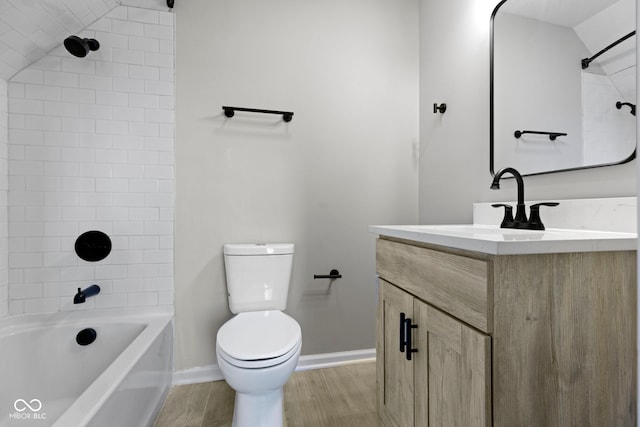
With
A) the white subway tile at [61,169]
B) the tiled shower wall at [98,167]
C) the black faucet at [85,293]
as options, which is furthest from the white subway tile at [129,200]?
the black faucet at [85,293]

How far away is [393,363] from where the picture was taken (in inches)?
42.8

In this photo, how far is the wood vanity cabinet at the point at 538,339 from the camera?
0.64 metres

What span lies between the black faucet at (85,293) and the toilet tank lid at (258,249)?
2.24 ft

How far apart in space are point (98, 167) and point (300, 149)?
3.65ft

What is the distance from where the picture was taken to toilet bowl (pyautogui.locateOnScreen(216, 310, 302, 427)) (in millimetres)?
1143

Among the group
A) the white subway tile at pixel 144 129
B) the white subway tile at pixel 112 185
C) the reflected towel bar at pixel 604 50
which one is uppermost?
the reflected towel bar at pixel 604 50

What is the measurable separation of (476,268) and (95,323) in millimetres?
1825

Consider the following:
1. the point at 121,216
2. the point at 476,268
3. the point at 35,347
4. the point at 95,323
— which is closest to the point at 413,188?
the point at 476,268

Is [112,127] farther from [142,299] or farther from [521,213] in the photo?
[521,213]

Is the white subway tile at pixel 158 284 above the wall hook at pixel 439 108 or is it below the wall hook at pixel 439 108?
below

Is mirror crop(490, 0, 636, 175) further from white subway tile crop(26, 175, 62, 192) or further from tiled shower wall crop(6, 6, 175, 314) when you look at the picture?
white subway tile crop(26, 175, 62, 192)

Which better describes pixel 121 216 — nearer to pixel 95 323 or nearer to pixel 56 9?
pixel 95 323

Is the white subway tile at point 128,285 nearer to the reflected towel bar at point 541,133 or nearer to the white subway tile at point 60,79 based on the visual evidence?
the white subway tile at point 60,79

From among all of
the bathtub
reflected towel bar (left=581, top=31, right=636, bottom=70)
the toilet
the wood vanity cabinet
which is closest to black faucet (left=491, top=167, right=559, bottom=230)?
the wood vanity cabinet
